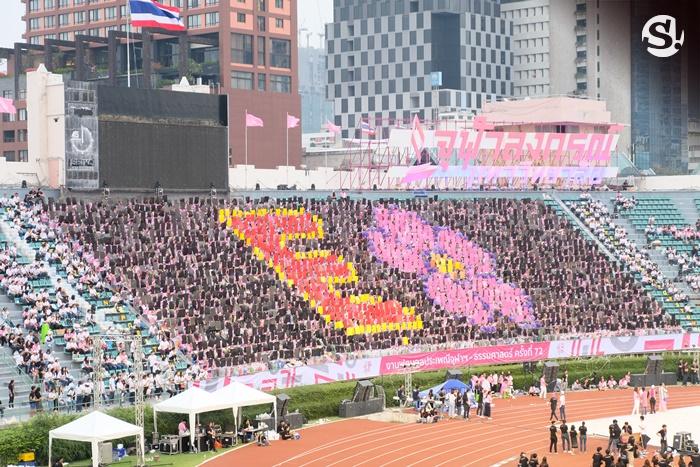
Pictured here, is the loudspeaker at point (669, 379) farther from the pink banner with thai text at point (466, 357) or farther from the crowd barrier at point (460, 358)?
the pink banner with thai text at point (466, 357)

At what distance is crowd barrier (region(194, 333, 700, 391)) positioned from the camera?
44.1 m

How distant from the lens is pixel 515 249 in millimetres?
65562

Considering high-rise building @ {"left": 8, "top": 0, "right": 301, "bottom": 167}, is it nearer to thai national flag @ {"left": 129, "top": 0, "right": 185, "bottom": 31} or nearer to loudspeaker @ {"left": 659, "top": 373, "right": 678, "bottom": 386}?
thai national flag @ {"left": 129, "top": 0, "right": 185, "bottom": 31}

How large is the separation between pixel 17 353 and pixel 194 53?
259 ft

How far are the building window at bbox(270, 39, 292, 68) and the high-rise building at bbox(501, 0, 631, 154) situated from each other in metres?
48.6

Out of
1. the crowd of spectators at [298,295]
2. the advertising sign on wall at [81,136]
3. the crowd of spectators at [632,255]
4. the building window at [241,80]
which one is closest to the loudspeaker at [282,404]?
the crowd of spectators at [298,295]

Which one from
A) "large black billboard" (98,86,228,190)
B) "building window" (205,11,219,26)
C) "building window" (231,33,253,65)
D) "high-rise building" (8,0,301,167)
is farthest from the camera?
"building window" (231,33,253,65)

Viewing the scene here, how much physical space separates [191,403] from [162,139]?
71.5 feet

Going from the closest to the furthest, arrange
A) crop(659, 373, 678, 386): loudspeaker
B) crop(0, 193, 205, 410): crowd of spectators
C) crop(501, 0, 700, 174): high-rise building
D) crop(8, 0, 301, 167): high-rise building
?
crop(0, 193, 205, 410): crowd of spectators
crop(659, 373, 678, 386): loudspeaker
crop(8, 0, 301, 167): high-rise building
crop(501, 0, 700, 174): high-rise building

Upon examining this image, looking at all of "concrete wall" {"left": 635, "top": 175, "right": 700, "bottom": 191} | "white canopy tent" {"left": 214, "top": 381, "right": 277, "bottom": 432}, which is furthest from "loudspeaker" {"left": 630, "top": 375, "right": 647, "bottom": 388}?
"concrete wall" {"left": 635, "top": 175, "right": 700, "bottom": 191}

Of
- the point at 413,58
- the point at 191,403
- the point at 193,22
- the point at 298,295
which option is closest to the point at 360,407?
the point at 298,295

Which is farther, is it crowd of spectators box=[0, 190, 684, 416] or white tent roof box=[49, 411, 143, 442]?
crowd of spectators box=[0, 190, 684, 416]

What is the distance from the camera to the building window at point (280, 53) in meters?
117

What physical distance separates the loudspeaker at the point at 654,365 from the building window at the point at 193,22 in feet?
233
